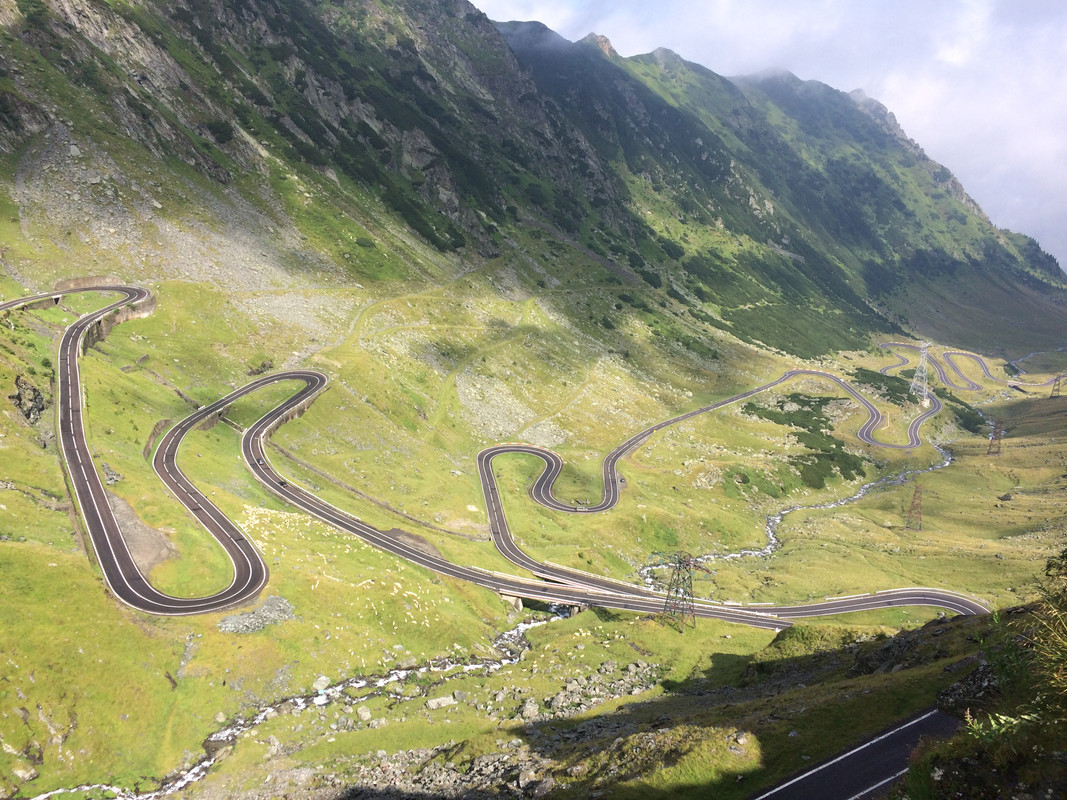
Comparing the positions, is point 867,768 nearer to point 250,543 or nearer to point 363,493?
point 250,543

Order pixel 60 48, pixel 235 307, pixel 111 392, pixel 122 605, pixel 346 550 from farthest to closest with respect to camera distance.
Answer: pixel 60 48 < pixel 235 307 < pixel 111 392 < pixel 346 550 < pixel 122 605

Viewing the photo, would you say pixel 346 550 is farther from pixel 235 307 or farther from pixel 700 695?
pixel 235 307

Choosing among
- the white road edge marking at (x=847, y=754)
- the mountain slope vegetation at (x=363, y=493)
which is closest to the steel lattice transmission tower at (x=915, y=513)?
the mountain slope vegetation at (x=363, y=493)

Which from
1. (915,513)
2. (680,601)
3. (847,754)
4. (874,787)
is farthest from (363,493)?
(915,513)

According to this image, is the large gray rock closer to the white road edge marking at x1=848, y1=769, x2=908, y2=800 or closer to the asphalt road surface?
the asphalt road surface

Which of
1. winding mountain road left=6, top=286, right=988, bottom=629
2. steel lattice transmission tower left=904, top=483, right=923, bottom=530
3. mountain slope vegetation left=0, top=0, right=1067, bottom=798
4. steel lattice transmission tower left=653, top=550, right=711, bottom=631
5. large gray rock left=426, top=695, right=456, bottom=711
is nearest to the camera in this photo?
mountain slope vegetation left=0, top=0, right=1067, bottom=798

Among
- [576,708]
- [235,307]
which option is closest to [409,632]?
[576,708]

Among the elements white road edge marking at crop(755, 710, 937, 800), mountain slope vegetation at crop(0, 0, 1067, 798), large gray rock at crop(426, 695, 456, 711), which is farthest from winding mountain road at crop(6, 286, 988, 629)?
white road edge marking at crop(755, 710, 937, 800)
